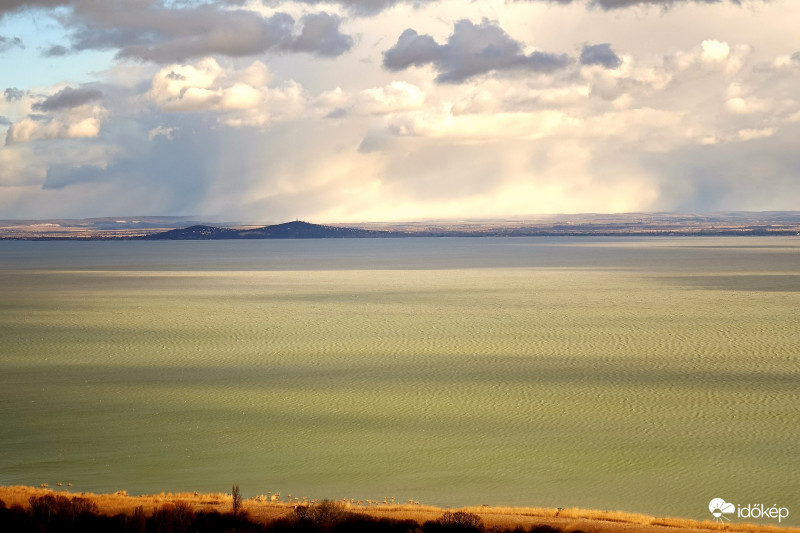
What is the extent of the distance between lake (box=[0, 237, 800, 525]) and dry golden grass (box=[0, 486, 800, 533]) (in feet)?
5.50

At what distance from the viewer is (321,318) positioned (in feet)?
162

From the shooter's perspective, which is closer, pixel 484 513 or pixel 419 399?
pixel 484 513

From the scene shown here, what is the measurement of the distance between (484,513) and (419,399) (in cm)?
1153

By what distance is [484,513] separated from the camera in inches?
666

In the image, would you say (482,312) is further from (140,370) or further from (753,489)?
(753,489)

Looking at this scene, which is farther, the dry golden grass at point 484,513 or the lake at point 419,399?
the lake at point 419,399

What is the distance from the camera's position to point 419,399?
28391mm

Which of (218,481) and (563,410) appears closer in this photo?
(218,481)

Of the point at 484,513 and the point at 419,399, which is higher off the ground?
the point at 419,399

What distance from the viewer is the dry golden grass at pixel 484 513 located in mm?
15891

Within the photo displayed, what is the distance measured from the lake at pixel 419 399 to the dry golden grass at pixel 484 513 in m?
1.68

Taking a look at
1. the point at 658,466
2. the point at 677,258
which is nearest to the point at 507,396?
the point at 658,466

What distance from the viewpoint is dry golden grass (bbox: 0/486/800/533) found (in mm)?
15891

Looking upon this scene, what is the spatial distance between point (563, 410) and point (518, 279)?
50.4 m
